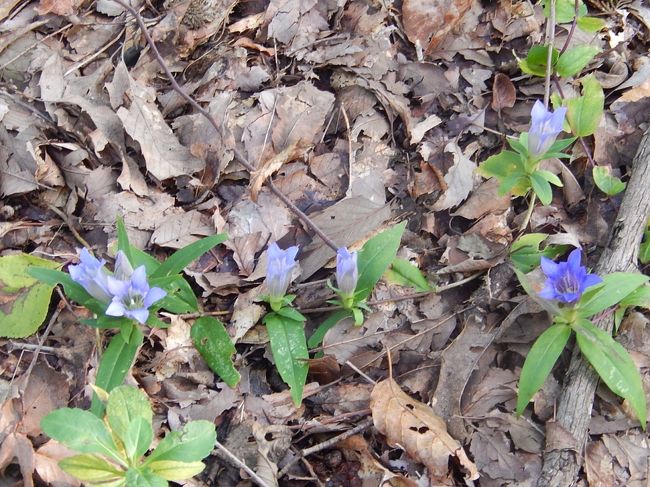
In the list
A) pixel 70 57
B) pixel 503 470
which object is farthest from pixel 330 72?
pixel 503 470

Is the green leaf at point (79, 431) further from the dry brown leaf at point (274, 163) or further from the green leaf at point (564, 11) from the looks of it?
the green leaf at point (564, 11)

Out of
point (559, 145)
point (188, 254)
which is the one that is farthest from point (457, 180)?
point (188, 254)

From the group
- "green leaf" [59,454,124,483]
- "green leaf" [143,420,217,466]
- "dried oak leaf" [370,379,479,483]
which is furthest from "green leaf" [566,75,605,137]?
"green leaf" [59,454,124,483]

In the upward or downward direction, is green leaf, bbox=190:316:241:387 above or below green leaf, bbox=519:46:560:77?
below

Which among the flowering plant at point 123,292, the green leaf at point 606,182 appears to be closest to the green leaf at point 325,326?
the flowering plant at point 123,292

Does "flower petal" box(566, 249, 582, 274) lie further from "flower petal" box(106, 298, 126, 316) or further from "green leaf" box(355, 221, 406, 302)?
"flower petal" box(106, 298, 126, 316)

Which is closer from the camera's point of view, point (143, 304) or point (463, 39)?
point (143, 304)

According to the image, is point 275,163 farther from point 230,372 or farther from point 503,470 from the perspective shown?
point 503,470
